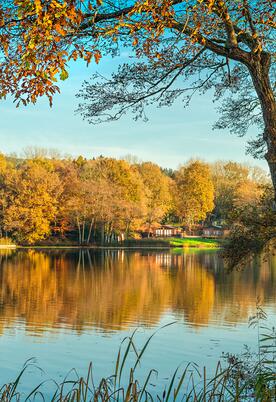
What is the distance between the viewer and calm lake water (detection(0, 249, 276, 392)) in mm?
10406

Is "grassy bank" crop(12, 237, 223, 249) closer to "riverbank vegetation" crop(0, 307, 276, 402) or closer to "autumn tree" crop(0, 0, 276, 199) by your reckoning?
"riverbank vegetation" crop(0, 307, 276, 402)

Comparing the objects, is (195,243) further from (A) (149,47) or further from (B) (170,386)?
(B) (170,386)

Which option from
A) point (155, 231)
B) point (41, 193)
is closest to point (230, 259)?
point (41, 193)

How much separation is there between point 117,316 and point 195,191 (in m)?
47.3

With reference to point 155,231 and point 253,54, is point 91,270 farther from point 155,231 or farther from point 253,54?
point 155,231

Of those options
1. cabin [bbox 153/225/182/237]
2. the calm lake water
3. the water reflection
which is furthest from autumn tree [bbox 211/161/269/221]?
the calm lake water

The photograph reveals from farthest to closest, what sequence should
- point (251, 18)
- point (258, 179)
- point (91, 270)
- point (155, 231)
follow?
point (258, 179)
point (155, 231)
point (91, 270)
point (251, 18)

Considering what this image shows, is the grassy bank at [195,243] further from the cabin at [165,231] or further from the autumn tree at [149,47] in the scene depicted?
the autumn tree at [149,47]

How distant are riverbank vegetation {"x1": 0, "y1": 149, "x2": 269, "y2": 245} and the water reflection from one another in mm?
20547

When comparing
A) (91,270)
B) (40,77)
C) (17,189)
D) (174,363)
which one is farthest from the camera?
(17,189)

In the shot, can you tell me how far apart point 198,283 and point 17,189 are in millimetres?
31892

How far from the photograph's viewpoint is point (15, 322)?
13.6 meters

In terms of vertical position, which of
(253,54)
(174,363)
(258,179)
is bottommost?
(174,363)

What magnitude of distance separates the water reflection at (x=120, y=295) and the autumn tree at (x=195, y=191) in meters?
31.5
